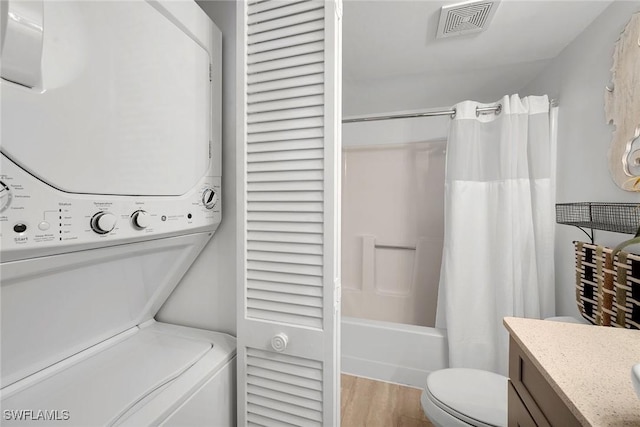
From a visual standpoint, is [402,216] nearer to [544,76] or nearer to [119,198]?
[544,76]

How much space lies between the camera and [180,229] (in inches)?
40.2

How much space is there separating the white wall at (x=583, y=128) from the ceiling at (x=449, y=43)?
4.3 inches

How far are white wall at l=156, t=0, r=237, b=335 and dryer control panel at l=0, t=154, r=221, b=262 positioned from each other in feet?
0.81

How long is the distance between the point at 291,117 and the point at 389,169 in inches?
73.3

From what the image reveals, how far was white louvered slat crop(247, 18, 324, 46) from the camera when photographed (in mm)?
969

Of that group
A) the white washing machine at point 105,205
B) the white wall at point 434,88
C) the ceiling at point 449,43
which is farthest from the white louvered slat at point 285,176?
the white wall at point 434,88

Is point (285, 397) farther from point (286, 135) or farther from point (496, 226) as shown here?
point (496, 226)

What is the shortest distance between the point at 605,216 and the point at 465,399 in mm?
1043

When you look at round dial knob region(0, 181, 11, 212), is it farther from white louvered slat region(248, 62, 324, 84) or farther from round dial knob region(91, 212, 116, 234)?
white louvered slat region(248, 62, 324, 84)

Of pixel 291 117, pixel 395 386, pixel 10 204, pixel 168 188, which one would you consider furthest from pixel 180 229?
pixel 395 386

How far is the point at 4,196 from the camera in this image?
0.55 meters

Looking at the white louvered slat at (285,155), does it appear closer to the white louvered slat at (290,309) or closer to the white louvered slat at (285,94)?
the white louvered slat at (285,94)

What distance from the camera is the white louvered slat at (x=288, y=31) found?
97 centimetres

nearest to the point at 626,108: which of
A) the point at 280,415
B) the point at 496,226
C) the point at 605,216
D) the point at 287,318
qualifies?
the point at 605,216
